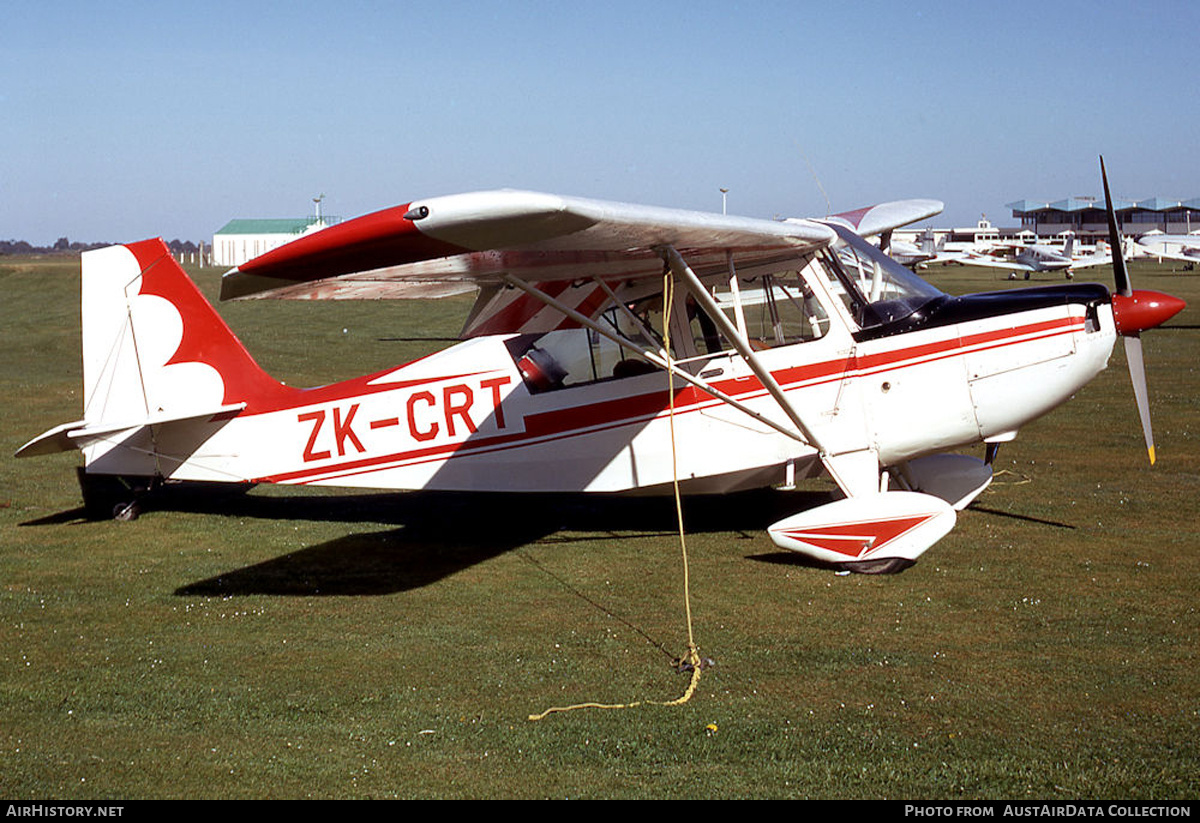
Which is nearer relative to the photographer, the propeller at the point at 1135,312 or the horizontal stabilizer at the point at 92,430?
the propeller at the point at 1135,312

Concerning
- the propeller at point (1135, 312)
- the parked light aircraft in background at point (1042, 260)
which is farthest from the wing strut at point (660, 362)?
the parked light aircraft in background at point (1042, 260)

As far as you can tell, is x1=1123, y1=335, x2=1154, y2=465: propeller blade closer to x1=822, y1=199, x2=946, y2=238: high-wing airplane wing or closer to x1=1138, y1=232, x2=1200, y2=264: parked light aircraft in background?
x1=822, y1=199, x2=946, y2=238: high-wing airplane wing

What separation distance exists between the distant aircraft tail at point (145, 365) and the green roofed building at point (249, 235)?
85.3 meters

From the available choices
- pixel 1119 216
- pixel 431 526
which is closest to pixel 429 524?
pixel 431 526

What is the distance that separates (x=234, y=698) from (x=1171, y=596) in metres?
5.75

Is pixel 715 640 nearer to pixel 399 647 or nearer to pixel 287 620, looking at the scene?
pixel 399 647

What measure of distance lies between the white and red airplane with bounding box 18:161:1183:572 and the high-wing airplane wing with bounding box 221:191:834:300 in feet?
0.19

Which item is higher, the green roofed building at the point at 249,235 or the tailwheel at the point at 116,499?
the green roofed building at the point at 249,235

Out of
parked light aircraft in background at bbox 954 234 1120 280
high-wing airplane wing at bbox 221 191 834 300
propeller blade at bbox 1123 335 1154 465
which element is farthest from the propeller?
parked light aircraft in background at bbox 954 234 1120 280

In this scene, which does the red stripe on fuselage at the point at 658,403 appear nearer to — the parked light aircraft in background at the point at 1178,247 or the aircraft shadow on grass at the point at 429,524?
the aircraft shadow on grass at the point at 429,524

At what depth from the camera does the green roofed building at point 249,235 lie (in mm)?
97062

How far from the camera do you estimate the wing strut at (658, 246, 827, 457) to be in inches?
277

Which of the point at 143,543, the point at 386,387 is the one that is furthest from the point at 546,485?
the point at 143,543

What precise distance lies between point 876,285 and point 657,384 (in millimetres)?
1879
